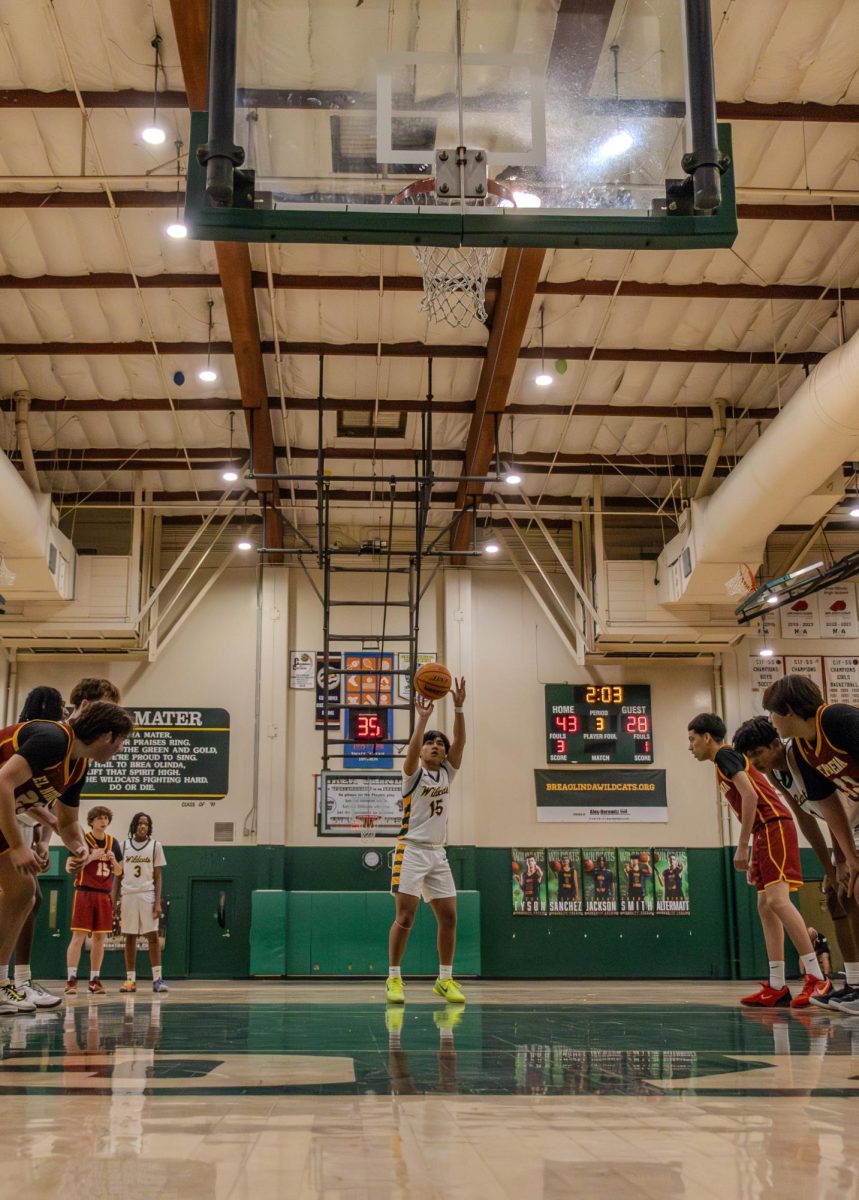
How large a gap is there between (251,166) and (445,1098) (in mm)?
3635

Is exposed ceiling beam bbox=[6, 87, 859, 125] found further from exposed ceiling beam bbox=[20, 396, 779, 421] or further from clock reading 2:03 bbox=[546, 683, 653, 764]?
clock reading 2:03 bbox=[546, 683, 653, 764]

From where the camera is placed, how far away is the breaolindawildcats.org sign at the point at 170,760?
14859mm

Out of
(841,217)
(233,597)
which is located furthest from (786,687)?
(233,597)

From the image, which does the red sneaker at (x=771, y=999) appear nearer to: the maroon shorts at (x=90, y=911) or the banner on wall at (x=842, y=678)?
the maroon shorts at (x=90, y=911)

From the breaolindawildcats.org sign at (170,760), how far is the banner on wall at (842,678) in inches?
319

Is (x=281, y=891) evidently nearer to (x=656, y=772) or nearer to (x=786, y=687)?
(x=656, y=772)

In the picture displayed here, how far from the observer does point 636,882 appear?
15.0 meters

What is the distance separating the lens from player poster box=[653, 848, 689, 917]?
14.9 m

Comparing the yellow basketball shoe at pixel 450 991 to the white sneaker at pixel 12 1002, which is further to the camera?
the yellow basketball shoe at pixel 450 991

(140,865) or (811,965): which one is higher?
(140,865)

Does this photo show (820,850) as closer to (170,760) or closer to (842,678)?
(842,678)

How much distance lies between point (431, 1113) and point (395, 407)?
11454 millimetres

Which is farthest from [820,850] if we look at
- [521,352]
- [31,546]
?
[31,546]

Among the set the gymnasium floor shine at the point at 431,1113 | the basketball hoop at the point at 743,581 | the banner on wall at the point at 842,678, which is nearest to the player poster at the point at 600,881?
the banner on wall at the point at 842,678
